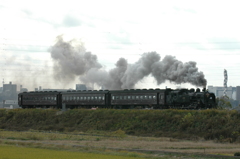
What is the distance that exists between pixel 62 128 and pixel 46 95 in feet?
71.3

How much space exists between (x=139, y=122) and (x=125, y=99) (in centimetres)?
1517

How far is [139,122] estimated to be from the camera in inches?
2297

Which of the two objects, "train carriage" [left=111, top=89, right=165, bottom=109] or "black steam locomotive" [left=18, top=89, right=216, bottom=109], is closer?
"black steam locomotive" [left=18, top=89, right=216, bottom=109]

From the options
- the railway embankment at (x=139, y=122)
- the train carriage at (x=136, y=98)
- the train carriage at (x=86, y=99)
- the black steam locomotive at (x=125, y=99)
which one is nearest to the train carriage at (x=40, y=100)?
the black steam locomotive at (x=125, y=99)

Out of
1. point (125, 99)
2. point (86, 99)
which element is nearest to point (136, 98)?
point (125, 99)

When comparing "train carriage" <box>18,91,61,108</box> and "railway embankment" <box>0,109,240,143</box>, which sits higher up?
"train carriage" <box>18,91,61,108</box>

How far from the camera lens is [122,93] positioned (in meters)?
73.8

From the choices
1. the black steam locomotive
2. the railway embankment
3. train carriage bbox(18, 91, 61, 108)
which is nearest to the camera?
the railway embankment

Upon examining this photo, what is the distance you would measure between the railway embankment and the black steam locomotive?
6.26 m

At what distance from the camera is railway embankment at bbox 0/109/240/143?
49594mm

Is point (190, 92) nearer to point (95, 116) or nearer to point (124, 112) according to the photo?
point (124, 112)

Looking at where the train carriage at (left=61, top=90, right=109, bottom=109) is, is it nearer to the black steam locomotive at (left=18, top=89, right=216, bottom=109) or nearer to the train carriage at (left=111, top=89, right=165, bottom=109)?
the black steam locomotive at (left=18, top=89, right=216, bottom=109)

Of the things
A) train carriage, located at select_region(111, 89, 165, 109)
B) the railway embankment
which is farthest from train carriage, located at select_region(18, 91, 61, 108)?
train carriage, located at select_region(111, 89, 165, 109)

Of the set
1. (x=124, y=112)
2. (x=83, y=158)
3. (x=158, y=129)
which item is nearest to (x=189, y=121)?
(x=158, y=129)
